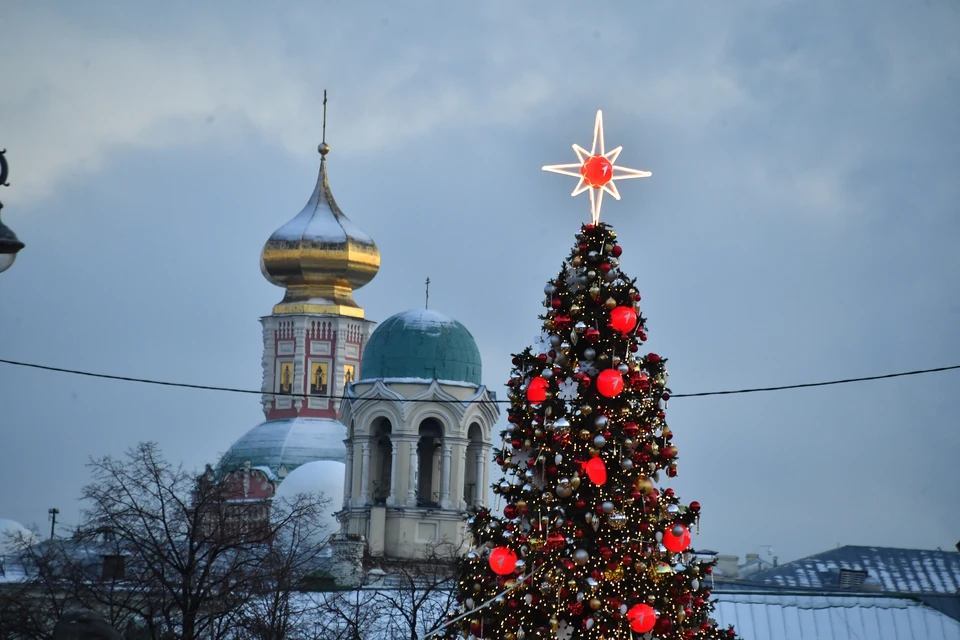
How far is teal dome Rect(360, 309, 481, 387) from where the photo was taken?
46.8 m

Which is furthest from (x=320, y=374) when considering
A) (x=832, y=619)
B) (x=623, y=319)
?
(x=623, y=319)

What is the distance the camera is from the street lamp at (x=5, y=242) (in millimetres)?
10531

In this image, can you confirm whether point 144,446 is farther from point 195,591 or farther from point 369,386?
point 369,386

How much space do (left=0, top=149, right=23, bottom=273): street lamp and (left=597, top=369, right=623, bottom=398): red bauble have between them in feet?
19.3

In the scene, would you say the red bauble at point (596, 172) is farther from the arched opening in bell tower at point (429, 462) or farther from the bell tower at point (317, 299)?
the bell tower at point (317, 299)

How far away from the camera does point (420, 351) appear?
4691cm

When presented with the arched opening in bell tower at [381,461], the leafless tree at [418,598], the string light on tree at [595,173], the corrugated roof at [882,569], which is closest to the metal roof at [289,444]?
the arched opening in bell tower at [381,461]

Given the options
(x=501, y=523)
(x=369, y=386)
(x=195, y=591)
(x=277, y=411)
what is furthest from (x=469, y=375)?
(x=501, y=523)

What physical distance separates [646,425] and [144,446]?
13.3 metres

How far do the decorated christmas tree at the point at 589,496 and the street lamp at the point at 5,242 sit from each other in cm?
581

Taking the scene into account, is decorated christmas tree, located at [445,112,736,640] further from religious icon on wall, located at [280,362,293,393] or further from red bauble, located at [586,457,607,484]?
religious icon on wall, located at [280,362,293,393]

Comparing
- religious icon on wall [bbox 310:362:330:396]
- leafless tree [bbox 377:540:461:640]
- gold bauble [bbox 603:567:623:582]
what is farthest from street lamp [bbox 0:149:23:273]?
religious icon on wall [bbox 310:362:330:396]

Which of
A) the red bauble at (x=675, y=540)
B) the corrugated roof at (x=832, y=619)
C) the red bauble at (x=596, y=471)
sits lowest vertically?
the red bauble at (x=675, y=540)

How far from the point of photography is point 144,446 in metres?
27.3
